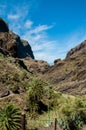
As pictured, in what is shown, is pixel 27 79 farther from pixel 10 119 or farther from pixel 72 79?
pixel 72 79

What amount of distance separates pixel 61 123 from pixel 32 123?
13.0ft

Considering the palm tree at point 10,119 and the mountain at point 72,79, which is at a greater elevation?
the mountain at point 72,79

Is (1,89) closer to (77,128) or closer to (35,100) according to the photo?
(35,100)

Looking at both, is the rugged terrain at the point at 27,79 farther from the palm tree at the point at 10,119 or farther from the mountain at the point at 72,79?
the palm tree at the point at 10,119

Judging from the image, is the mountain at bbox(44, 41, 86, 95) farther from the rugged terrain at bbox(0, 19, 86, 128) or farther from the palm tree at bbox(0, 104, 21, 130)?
the palm tree at bbox(0, 104, 21, 130)

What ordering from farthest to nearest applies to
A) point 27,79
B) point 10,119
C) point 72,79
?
point 72,79 → point 27,79 → point 10,119

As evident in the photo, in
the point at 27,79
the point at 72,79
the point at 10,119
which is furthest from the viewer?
the point at 72,79

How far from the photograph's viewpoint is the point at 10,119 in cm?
2862

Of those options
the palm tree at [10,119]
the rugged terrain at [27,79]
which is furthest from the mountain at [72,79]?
the palm tree at [10,119]

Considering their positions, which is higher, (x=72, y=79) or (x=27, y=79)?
(x=72, y=79)

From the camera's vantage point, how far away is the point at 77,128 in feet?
122

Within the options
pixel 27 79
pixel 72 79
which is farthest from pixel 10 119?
pixel 72 79

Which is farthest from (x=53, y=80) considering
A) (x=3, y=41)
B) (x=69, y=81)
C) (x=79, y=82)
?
(x=3, y=41)

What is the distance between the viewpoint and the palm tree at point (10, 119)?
27.8 meters
